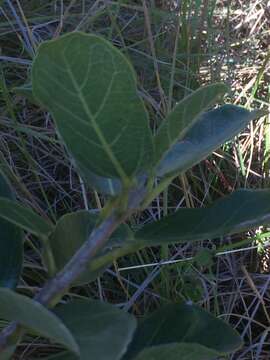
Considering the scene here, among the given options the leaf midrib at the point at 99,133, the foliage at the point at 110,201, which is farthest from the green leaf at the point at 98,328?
the leaf midrib at the point at 99,133

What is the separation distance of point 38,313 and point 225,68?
1433 millimetres

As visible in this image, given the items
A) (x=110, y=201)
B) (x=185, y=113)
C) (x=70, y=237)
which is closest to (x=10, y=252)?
(x=70, y=237)

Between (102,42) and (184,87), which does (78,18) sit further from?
(102,42)

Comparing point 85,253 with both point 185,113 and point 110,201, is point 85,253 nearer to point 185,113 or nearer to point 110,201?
point 110,201

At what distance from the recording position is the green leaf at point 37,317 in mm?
459

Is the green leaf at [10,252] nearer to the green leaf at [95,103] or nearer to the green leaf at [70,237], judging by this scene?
the green leaf at [70,237]

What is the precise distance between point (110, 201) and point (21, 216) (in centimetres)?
8

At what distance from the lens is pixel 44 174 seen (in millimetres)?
1478

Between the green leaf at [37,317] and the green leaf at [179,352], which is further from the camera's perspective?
the green leaf at [179,352]

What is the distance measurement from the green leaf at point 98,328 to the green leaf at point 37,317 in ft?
0.17

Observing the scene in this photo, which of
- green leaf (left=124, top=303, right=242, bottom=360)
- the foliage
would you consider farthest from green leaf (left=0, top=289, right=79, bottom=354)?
green leaf (left=124, top=303, right=242, bottom=360)

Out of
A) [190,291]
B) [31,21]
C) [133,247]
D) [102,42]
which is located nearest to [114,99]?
[102,42]

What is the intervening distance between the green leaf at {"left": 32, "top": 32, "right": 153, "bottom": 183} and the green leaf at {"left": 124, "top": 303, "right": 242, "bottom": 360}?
0.22 meters

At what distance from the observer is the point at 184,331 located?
2.33 feet
